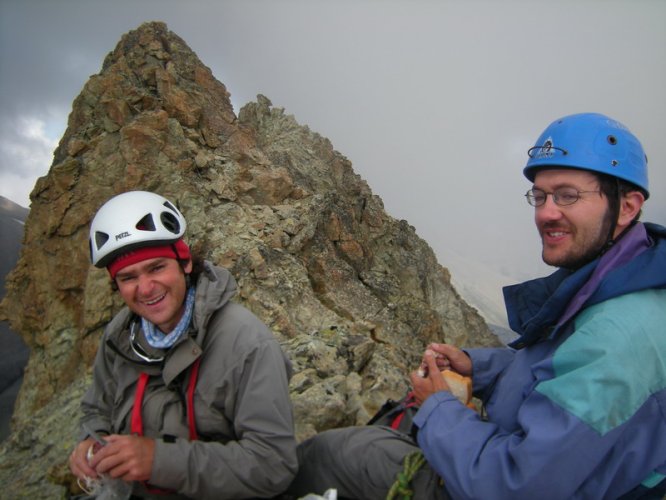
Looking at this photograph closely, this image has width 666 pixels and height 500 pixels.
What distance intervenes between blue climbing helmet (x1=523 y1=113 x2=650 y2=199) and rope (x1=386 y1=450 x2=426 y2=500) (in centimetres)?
275

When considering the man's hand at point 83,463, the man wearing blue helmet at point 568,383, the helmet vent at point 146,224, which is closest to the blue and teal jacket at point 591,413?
the man wearing blue helmet at point 568,383

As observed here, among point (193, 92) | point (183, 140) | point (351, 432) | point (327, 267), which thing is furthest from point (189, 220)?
point (351, 432)

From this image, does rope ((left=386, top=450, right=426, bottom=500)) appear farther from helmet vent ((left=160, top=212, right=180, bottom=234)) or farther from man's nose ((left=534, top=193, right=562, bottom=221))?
helmet vent ((left=160, top=212, right=180, bottom=234))

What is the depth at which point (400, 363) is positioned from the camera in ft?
38.1

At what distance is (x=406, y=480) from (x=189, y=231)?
1514 centimetres

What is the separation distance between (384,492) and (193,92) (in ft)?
75.0

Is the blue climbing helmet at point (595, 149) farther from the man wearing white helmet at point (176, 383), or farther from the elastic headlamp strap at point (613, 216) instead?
the man wearing white helmet at point (176, 383)

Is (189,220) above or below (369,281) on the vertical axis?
above

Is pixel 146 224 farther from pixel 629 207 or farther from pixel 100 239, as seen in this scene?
pixel 629 207

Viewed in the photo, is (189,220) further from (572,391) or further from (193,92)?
(572,391)

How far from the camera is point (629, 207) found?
309cm

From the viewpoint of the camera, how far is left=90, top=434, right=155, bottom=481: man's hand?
2.90m

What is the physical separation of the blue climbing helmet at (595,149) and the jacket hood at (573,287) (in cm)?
48

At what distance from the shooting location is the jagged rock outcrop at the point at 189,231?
48.2ft
